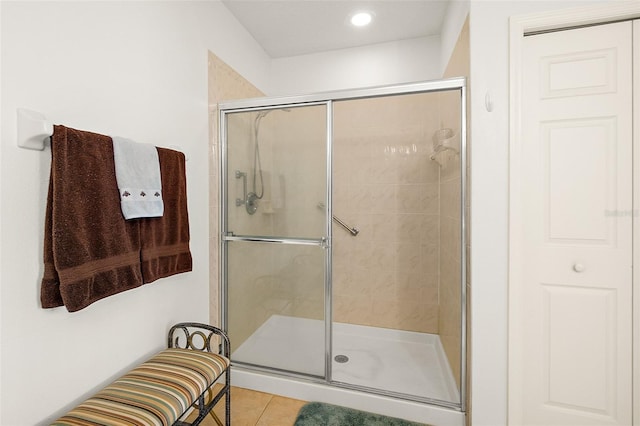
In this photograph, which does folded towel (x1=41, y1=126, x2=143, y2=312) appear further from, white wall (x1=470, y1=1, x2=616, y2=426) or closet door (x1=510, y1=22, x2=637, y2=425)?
closet door (x1=510, y1=22, x2=637, y2=425)

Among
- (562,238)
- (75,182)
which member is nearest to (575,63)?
(562,238)

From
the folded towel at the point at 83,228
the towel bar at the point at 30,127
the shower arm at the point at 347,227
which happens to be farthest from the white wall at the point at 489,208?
the towel bar at the point at 30,127

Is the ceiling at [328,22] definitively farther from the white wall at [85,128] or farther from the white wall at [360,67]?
the white wall at [85,128]

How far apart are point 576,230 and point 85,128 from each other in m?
2.17

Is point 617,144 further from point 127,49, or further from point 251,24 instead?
point 251,24

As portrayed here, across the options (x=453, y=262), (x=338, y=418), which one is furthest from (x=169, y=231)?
(x=453, y=262)

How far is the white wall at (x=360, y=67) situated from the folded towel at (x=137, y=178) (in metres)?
1.83

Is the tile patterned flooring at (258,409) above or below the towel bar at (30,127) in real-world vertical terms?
below

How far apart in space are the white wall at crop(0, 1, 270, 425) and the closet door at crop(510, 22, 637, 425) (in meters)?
1.79

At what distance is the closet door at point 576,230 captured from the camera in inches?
50.7

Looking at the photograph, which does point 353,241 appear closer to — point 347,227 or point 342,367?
point 347,227

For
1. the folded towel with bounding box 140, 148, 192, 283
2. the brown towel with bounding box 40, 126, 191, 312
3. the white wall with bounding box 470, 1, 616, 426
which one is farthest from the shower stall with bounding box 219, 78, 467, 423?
the brown towel with bounding box 40, 126, 191, 312

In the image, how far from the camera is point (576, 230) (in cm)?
134

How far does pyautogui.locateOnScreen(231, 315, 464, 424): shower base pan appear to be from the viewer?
1699mm
